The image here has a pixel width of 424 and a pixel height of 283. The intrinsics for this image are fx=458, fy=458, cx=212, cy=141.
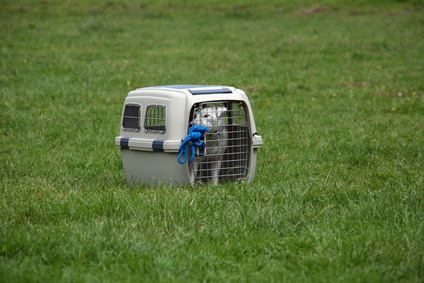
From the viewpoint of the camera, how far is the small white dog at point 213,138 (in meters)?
4.17

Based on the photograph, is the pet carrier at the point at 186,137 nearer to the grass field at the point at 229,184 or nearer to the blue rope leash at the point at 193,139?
the blue rope leash at the point at 193,139

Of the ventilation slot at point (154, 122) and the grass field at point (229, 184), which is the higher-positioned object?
the ventilation slot at point (154, 122)

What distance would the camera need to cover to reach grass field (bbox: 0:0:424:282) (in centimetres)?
276

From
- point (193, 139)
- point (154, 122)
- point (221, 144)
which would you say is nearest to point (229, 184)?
point (221, 144)

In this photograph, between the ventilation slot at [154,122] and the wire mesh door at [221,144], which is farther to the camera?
the wire mesh door at [221,144]

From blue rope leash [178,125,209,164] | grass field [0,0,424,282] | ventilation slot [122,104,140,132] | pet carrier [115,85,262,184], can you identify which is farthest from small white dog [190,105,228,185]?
ventilation slot [122,104,140,132]

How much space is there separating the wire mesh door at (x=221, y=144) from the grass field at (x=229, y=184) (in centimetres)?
30

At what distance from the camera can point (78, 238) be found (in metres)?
2.92

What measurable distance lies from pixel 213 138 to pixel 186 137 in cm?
46

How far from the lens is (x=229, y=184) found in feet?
13.7

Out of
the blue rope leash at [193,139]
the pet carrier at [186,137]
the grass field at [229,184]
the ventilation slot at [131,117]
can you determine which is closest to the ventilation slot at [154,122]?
the pet carrier at [186,137]

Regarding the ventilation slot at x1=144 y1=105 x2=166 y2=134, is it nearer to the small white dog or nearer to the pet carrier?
the pet carrier

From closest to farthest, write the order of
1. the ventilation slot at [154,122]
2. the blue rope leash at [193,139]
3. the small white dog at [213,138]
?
the blue rope leash at [193,139] < the ventilation slot at [154,122] < the small white dog at [213,138]

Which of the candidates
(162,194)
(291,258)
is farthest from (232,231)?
(162,194)
